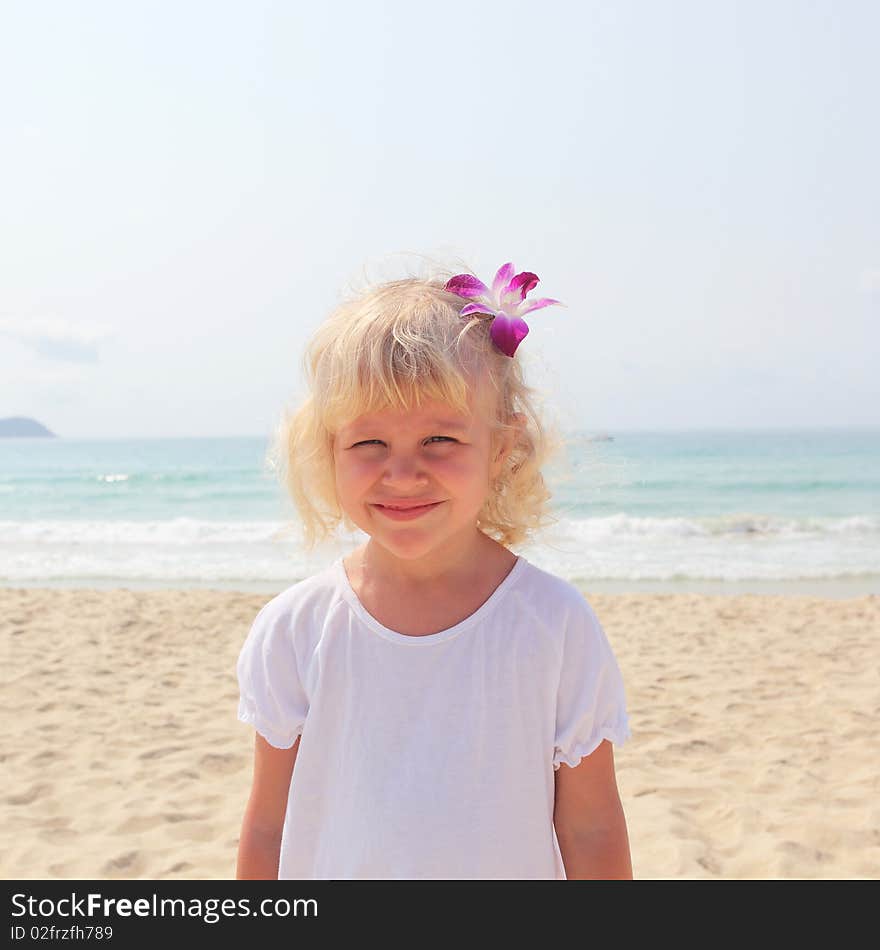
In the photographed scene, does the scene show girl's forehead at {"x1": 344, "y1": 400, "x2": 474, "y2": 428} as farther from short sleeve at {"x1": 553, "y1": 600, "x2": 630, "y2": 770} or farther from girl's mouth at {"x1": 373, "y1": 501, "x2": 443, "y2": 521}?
short sleeve at {"x1": 553, "y1": 600, "x2": 630, "y2": 770}

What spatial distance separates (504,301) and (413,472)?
39cm

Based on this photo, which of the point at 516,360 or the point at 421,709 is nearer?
the point at 421,709

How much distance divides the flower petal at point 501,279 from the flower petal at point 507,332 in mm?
62

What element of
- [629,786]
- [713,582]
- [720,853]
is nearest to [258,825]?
[720,853]

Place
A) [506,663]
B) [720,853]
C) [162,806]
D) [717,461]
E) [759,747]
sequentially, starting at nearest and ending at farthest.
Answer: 1. [506,663]
2. [720,853]
3. [162,806]
4. [759,747]
5. [717,461]

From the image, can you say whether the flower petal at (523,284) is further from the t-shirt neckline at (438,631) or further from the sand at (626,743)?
the sand at (626,743)

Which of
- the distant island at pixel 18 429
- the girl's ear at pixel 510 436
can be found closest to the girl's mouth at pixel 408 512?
the girl's ear at pixel 510 436

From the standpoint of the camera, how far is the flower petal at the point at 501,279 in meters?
1.73

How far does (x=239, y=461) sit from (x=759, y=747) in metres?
35.8

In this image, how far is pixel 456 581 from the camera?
5.55 ft

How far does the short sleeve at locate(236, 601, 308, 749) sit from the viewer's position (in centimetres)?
164

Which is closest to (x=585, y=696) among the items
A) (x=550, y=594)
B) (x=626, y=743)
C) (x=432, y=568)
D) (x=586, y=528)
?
(x=550, y=594)

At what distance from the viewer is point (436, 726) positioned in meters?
1.58
